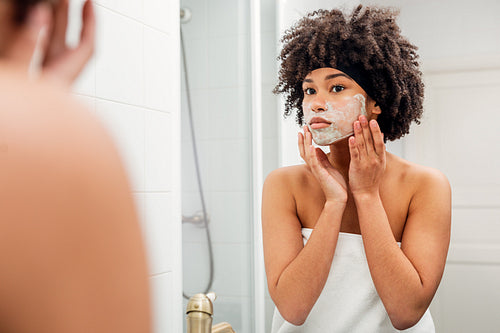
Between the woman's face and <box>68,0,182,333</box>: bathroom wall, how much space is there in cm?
25

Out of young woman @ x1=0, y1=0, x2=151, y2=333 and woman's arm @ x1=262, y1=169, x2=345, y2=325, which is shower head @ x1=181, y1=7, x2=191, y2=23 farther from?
young woman @ x1=0, y1=0, x2=151, y2=333

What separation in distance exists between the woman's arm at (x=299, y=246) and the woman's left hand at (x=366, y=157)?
3cm

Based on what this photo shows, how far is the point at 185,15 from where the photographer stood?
917 mm

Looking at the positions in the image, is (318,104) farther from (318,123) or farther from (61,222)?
(61,222)

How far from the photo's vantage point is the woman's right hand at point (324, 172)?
2.56 feet

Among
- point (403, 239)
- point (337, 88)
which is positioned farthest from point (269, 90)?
point (403, 239)

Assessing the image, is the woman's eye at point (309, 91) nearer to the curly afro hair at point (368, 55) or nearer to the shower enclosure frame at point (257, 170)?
the curly afro hair at point (368, 55)

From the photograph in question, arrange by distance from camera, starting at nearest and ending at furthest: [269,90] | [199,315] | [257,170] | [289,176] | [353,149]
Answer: [199,315], [353,149], [289,176], [257,170], [269,90]

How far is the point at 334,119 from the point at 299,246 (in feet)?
0.76

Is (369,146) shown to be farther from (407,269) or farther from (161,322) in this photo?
(161,322)

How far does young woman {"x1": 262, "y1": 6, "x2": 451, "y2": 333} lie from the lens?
75 cm

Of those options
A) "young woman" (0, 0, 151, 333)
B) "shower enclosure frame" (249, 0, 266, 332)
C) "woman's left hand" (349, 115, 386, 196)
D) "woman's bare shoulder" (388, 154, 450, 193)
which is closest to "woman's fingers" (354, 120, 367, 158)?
"woman's left hand" (349, 115, 386, 196)

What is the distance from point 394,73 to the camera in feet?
2.58

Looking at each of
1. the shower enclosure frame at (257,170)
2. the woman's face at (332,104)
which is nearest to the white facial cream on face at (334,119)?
the woman's face at (332,104)
